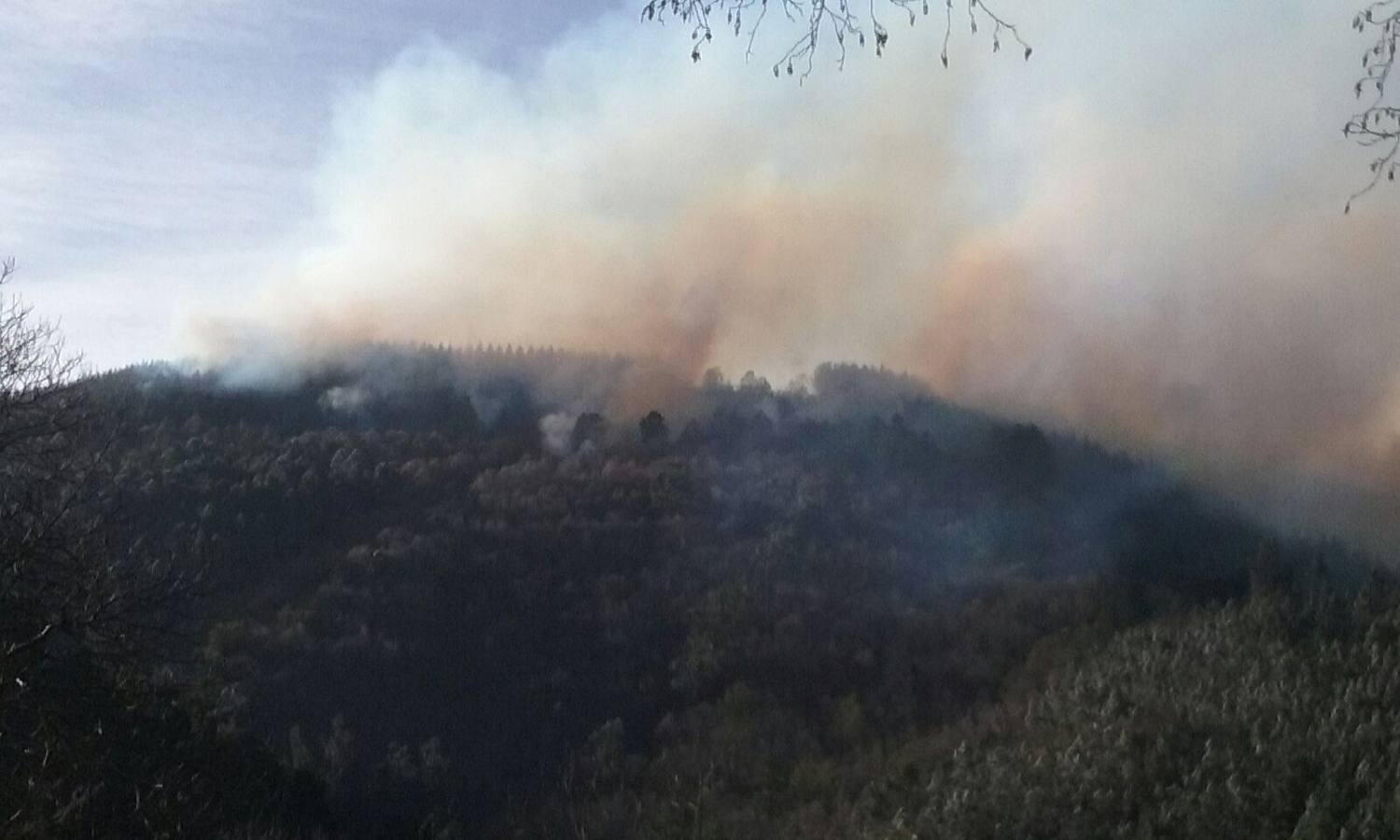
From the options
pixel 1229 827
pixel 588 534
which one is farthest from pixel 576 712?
pixel 1229 827

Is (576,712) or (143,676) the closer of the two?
(143,676)

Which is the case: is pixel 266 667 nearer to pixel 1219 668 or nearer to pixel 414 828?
pixel 414 828

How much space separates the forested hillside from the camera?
78938 millimetres

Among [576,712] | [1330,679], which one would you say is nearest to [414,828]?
[576,712]

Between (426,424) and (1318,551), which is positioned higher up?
(426,424)

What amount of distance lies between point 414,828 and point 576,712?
3533cm

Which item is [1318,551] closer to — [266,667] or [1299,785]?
[1299,785]

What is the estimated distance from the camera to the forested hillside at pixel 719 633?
78.9 metres

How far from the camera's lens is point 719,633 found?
132 meters

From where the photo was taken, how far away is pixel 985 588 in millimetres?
147250

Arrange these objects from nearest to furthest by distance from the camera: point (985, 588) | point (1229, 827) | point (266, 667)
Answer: point (1229, 827)
point (266, 667)
point (985, 588)

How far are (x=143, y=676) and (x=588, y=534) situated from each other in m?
129

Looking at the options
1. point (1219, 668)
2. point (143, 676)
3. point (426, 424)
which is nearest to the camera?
point (143, 676)

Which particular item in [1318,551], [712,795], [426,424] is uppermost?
[426,424]
